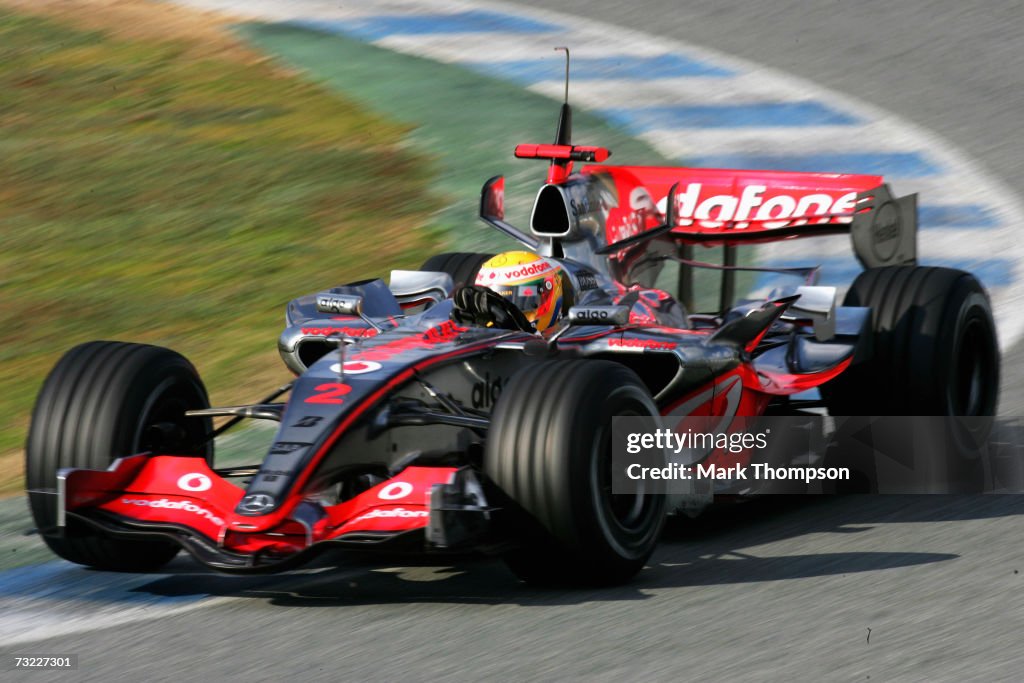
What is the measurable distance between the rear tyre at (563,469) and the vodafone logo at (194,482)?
40.6 inches

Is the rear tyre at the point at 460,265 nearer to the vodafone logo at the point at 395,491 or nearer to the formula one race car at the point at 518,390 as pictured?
the formula one race car at the point at 518,390

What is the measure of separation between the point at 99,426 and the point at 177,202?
7.53 m

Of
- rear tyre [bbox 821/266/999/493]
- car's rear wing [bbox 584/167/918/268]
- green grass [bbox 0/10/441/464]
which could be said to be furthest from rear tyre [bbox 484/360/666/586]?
green grass [bbox 0/10/441/464]

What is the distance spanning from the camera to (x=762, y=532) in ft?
24.0

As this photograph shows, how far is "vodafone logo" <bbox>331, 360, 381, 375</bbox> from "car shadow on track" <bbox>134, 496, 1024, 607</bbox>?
0.73 meters

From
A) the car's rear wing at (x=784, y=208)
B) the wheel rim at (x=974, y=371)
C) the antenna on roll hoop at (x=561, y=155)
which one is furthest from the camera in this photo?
the car's rear wing at (x=784, y=208)

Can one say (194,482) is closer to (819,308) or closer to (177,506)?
(177,506)

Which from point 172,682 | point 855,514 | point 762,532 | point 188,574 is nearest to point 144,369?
point 188,574

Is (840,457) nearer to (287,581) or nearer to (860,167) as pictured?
(287,581)

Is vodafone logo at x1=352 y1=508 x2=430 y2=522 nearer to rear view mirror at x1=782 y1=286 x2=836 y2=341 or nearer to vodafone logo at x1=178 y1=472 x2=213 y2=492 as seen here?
vodafone logo at x1=178 y1=472 x2=213 y2=492

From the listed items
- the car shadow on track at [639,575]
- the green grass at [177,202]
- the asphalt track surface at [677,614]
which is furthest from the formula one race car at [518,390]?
the green grass at [177,202]

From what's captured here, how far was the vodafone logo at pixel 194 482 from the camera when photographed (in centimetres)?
627

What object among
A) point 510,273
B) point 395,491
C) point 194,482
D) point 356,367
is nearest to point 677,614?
point 395,491

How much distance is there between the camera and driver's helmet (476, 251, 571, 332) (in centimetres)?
735
